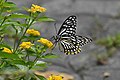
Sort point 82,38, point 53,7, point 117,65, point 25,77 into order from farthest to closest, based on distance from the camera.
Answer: point 53,7
point 117,65
point 82,38
point 25,77

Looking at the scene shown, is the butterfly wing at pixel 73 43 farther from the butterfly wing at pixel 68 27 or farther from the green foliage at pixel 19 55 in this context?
the green foliage at pixel 19 55

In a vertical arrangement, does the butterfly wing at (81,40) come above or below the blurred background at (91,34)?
above

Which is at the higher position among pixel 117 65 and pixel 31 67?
pixel 31 67

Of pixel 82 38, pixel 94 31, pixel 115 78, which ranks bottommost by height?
pixel 115 78

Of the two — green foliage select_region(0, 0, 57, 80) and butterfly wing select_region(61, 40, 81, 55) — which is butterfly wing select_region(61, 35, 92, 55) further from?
green foliage select_region(0, 0, 57, 80)

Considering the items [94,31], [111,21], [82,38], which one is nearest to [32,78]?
[82,38]

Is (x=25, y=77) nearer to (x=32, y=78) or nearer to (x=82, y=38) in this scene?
(x=32, y=78)

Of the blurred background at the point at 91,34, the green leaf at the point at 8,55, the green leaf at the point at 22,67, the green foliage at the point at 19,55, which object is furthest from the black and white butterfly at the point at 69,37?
the blurred background at the point at 91,34
